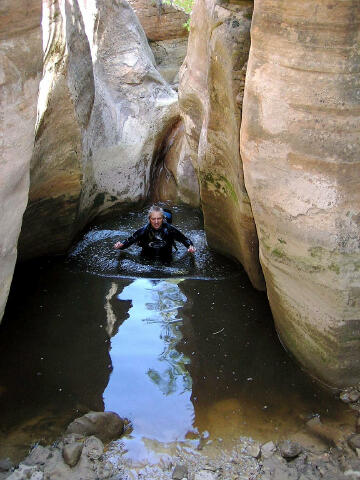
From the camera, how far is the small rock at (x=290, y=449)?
13.8 ft

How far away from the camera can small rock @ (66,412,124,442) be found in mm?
4398

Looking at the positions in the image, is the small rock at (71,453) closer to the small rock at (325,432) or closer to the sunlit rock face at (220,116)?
the small rock at (325,432)

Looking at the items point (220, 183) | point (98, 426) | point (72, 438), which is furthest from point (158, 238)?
point (72, 438)

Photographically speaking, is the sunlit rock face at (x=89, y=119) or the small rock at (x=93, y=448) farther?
the sunlit rock face at (x=89, y=119)

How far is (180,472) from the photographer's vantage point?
13.4 ft

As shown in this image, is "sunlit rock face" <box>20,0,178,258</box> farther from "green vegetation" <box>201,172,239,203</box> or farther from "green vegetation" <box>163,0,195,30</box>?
"green vegetation" <box>163,0,195,30</box>

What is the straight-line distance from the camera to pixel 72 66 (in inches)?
261

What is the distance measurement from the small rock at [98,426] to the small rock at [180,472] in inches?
22.1

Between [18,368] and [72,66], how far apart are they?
132 inches

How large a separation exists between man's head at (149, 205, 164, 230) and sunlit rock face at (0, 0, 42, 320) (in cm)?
274

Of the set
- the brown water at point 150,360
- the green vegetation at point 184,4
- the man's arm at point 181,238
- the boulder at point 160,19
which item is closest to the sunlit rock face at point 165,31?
the boulder at point 160,19

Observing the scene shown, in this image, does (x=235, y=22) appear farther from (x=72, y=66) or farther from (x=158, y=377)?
(x=158, y=377)

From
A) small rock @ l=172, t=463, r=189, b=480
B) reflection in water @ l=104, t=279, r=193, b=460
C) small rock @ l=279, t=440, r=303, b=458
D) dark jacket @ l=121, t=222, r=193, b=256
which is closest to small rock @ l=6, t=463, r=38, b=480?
reflection in water @ l=104, t=279, r=193, b=460

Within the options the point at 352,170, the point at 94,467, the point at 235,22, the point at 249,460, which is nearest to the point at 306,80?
the point at 352,170
